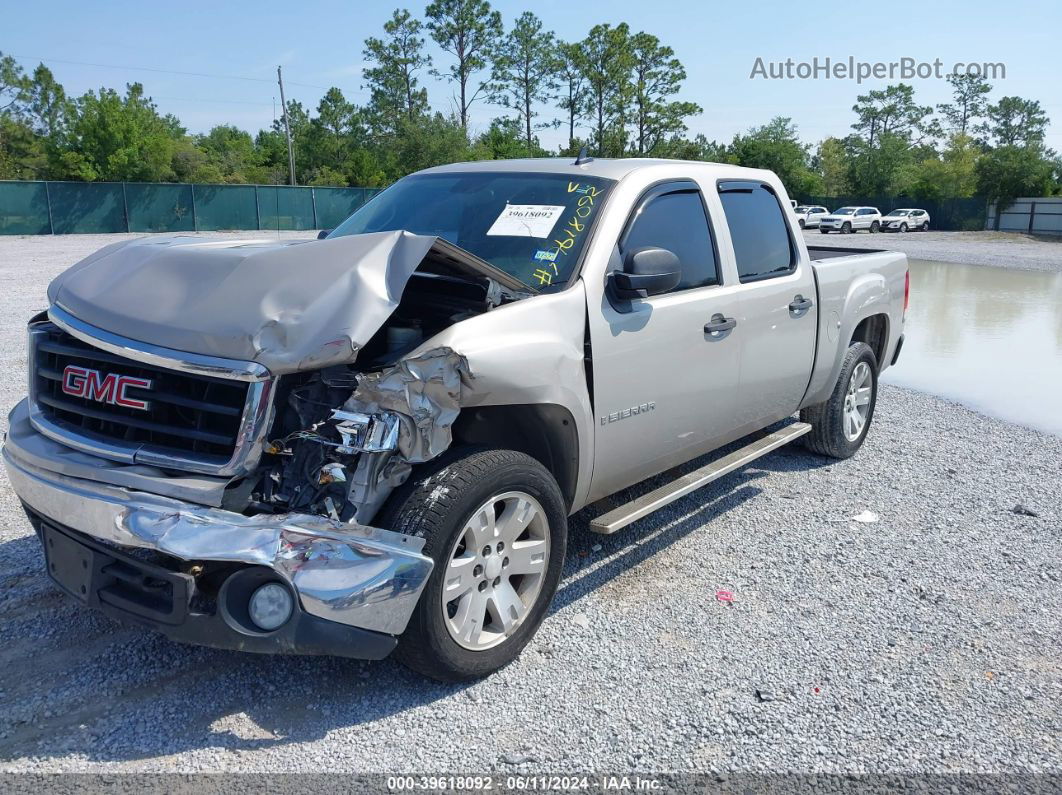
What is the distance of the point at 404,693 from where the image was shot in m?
3.31

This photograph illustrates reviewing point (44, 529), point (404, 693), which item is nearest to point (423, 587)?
point (404, 693)

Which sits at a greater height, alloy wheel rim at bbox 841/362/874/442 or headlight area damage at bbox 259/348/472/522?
headlight area damage at bbox 259/348/472/522

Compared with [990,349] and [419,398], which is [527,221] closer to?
[419,398]

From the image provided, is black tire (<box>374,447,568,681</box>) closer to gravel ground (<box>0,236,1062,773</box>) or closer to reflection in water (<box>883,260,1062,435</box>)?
gravel ground (<box>0,236,1062,773</box>)

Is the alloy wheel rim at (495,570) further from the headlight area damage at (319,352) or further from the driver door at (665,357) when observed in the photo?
the driver door at (665,357)

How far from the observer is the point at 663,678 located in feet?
11.4

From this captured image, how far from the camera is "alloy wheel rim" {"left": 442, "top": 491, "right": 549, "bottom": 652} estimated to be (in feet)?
10.5

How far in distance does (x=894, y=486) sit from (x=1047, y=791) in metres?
3.18

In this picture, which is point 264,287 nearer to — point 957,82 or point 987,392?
point 987,392

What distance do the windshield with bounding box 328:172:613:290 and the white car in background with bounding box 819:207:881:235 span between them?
168 ft

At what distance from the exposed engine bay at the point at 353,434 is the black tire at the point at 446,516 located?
0.10 meters

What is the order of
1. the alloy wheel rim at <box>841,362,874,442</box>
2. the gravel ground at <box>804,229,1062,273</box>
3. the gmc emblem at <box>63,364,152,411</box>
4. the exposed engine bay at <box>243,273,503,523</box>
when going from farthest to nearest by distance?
the gravel ground at <box>804,229,1062,273</box>
the alloy wheel rim at <box>841,362,874,442</box>
the gmc emblem at <box>63,364,152,411</box>
the exposed engine bay at <box>243,273,503,523</box>

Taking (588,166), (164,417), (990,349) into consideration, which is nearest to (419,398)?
(164,417)

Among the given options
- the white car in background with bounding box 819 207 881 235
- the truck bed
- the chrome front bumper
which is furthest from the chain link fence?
the chrome front bumper
